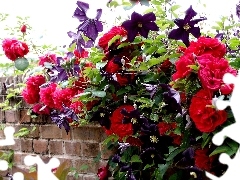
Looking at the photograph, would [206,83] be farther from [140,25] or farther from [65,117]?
[65,117]

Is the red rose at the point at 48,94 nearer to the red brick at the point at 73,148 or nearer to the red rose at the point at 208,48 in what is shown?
the red brick at the point at 73,148

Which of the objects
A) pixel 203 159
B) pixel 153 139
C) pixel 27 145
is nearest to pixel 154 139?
Result: pixel 153 139

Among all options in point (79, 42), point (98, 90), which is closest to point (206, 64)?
point (98, 90)

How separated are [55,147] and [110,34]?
0.65 m

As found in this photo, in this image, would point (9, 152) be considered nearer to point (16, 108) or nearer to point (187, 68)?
point (16, 108)

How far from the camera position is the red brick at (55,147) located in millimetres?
1682

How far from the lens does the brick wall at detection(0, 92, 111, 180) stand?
1552mm

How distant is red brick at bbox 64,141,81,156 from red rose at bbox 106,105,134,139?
33 centimetres

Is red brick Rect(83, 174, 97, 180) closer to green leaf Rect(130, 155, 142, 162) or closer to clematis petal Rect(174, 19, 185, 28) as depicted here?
green leaf Rect(130, 155, 142, 162)

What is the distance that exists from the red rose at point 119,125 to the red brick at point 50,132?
44 centimetres

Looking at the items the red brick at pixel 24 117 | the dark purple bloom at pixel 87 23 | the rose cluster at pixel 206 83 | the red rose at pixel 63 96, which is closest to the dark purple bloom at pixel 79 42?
the dark purple bloom at pixel 87 23

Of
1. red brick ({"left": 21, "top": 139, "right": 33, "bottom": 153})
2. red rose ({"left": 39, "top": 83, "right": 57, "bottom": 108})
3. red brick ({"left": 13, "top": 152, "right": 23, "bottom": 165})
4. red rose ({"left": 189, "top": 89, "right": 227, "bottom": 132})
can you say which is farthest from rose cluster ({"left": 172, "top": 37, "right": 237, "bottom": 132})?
red brick ({"left": 13, "top": 152, "right": 23, "bottom": 165})

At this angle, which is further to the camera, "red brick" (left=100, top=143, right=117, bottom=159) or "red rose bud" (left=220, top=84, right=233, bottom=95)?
"red brick" (left=100, top=143, right=117, bottom=159)

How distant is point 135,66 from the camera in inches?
50.5
